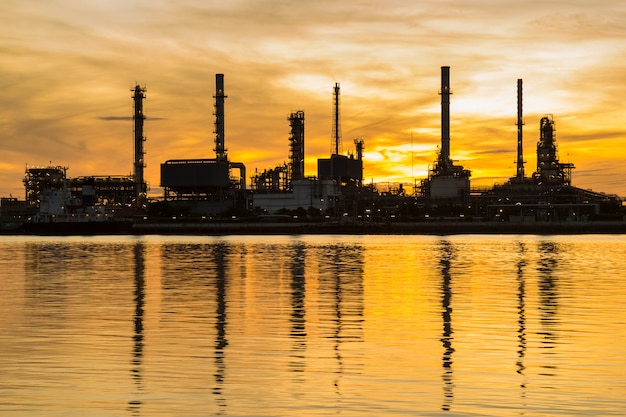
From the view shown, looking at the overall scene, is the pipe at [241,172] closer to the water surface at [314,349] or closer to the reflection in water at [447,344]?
the water surface at [314,349]

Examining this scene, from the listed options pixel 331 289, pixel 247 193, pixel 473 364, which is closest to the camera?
pixel 473 364

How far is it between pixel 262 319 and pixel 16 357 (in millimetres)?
8482

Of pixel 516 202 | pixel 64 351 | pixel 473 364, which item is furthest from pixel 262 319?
pixel 516 202

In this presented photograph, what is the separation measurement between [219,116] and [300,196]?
2358cm

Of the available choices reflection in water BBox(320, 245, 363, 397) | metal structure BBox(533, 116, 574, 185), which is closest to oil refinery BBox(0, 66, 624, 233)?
metal structure BBox(533, 116, 574, 185)

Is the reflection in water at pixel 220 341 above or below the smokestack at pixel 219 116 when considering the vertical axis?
below

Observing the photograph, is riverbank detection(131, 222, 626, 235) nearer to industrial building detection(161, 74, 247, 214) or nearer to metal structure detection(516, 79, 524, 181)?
industrial building detection(161, 74, 247, 214)

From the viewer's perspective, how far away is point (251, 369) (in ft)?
54.5

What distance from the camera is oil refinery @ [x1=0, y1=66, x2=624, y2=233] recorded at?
173125mm

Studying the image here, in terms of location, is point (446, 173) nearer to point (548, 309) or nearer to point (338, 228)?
point (338, 228)

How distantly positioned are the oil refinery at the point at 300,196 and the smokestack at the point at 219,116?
202mm

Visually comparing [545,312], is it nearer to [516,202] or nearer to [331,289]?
[331,289]

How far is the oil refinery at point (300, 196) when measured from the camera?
173125 millimetres

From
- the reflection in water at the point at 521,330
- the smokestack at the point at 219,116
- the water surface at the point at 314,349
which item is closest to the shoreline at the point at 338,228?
the smokestack at the point at 219,116
